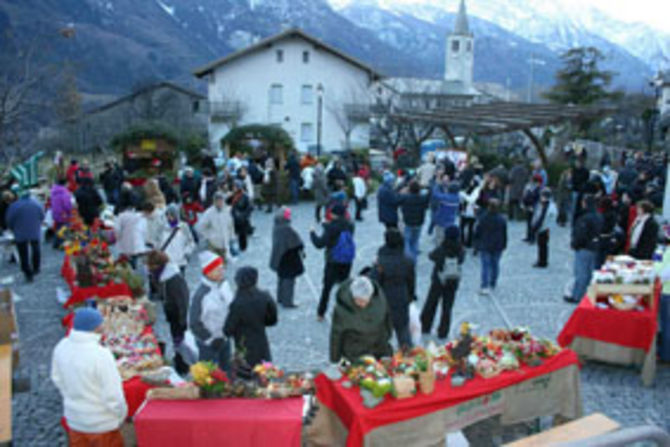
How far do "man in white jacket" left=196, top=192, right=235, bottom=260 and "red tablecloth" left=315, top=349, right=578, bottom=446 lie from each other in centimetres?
550

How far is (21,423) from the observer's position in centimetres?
621

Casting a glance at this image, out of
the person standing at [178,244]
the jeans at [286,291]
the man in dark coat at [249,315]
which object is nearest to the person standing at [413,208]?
the jeans at [286,291]

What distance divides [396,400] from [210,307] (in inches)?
86.6

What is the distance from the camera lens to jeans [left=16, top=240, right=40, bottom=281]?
35.3ft

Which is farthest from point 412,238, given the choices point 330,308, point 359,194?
point 359,194

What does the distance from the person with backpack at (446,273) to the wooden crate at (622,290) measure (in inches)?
66.8

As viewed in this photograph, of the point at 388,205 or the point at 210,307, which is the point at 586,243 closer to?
the point at 388,205

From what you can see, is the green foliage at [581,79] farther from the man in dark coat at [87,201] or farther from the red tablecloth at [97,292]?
the red tablecloth at [97,292]

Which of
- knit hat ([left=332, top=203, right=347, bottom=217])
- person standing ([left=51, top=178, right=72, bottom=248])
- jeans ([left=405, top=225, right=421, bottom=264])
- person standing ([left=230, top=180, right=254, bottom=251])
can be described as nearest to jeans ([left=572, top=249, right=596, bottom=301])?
jeans ([left=405, top=225, right=421, bottom=264])

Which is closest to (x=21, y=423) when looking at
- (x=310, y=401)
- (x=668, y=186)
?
(x=310, y=401)

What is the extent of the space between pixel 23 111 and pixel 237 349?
8.50 meters

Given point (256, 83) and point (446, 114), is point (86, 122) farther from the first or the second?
point (446, 114)

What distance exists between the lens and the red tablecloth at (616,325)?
7277 millimetres

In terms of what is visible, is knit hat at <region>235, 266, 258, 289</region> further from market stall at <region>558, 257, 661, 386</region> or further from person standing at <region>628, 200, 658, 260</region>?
person standing at <region>628, 200, 658, 260</region>
